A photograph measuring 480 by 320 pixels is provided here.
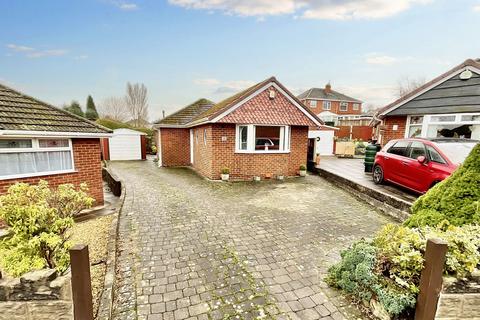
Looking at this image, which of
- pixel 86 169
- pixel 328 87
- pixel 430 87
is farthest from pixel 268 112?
pixel 328 87

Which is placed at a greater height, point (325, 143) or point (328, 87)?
point (328, 87)

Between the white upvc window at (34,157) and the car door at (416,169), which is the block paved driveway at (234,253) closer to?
the car door at (416,169)

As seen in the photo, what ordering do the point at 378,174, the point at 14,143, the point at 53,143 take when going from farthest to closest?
1. the point at 378,174
2. the point at 53,143
3. the point at 14,143

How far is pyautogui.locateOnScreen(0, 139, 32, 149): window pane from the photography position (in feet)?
20.2

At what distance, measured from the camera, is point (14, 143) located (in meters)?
6.34

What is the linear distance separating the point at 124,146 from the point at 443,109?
72.0 feet

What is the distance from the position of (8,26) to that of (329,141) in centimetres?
2340

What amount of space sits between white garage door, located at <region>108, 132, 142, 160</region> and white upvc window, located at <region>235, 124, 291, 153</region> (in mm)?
13565

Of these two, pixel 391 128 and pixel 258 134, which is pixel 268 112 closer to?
pixel 258 134

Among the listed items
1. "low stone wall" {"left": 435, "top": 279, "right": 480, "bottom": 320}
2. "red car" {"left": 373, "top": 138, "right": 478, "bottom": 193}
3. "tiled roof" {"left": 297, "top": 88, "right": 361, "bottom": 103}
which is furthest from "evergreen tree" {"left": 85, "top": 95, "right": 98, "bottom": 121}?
"low stone wall" {"left": 435, "top": 279, "right": 480, "bottom": 320}

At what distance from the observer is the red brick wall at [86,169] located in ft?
23.9

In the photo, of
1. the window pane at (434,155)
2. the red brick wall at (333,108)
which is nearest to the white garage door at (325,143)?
the window pane at (434,155)

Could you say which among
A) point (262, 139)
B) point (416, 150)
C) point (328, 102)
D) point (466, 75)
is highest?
point (328, 102)

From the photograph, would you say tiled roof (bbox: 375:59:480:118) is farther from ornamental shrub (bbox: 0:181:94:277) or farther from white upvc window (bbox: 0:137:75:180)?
white upvc window (bbox: 0:137:75:180)
